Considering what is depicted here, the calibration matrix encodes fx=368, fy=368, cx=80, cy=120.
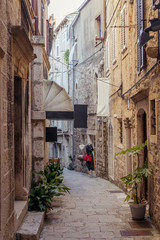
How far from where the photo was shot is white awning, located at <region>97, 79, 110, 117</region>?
14716mm

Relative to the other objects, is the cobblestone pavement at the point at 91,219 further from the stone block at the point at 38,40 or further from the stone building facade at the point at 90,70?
the stone building facade at the point at 90,70

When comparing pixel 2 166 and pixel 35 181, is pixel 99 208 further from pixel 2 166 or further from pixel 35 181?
pixel 2 166

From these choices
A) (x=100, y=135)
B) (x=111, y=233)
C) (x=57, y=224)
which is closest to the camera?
(x=111, y=233)

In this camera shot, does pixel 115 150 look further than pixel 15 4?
Yes

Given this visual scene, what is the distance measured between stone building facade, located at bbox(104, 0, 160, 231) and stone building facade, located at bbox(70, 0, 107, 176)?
170cm

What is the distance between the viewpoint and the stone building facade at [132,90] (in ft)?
25.2

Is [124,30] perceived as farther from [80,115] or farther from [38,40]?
[80,115]

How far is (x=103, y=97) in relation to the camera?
1469cm

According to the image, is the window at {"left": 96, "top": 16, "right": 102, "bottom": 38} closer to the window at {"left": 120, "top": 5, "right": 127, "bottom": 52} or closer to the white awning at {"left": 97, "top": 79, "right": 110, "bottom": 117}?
the white awning at {"left": 97, "top": 79, "right": 110, "bottom": 117}

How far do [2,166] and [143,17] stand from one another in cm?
536

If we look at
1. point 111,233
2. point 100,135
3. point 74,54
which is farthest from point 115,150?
point 74,54

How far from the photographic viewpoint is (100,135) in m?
17.3

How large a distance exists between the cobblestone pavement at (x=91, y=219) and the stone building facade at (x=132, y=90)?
63 cm

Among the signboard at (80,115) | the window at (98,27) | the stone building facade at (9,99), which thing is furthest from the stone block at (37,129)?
the window at (98,27)
